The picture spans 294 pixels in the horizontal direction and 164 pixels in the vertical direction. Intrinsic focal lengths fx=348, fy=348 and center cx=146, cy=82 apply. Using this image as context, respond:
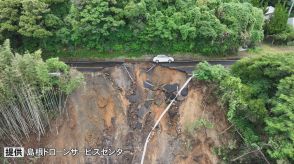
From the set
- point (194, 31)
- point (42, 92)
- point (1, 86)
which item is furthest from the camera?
point (194, 31)

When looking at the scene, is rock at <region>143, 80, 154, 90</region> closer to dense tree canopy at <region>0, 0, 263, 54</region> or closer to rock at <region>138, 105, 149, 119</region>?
rock at <region>138, 105, 149, 119</region>

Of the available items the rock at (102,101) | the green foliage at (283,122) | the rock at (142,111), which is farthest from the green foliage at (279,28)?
the rock at (102,101)

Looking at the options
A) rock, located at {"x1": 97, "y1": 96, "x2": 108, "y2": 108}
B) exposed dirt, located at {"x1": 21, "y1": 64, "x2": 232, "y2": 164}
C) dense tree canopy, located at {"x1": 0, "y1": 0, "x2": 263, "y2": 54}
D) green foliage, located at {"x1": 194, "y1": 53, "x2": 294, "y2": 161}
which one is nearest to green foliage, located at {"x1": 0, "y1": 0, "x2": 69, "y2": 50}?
dense tree canopy, located at {"x1": 0, "y1": 0, "x2": 263, "y2": 54}

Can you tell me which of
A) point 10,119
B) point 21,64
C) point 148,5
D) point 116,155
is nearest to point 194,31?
point 148,5

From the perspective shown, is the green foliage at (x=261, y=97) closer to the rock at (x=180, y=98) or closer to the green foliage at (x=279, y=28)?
the rock at (x=180, y=98)

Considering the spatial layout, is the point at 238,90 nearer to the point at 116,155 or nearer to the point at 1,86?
the point at 116,155

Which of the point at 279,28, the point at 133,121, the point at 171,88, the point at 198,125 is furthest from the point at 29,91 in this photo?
the point at 279,28
